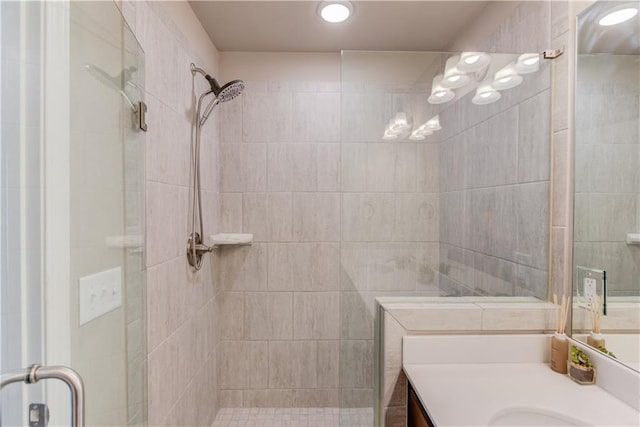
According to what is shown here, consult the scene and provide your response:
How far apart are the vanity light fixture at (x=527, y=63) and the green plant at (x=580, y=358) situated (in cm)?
113

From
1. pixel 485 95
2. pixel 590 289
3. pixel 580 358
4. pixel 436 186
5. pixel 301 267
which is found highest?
pixel 485 95

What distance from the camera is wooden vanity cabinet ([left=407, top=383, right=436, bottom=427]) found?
1.12 m

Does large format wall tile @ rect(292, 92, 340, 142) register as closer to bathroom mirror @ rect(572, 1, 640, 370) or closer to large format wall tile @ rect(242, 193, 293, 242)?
large format wall tile @ rect(242, 193, 293, 242)

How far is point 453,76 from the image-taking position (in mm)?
1493

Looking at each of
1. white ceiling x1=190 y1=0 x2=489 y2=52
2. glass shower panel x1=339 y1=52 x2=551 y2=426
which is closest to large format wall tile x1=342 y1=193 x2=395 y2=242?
glass shower panel x1=339 y1=52 x2=551 y2=426

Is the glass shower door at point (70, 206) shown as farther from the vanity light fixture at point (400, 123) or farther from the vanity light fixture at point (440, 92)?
the vanity light fixture at point (440, 92)

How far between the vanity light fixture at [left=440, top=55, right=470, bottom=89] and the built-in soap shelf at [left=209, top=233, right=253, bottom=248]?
4.82 ft

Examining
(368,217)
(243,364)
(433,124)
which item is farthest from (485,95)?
(243,364)

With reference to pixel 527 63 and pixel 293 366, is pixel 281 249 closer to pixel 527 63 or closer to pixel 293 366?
pixel 293 366

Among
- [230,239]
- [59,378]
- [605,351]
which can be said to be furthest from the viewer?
[230,239]

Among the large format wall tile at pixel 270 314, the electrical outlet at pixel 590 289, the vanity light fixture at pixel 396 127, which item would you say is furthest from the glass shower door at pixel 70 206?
the electrical outlet at pixel 590 289

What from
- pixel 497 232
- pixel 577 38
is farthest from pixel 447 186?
pixel 577 38

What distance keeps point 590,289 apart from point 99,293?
5.15 feet

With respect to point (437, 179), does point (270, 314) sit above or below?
below
